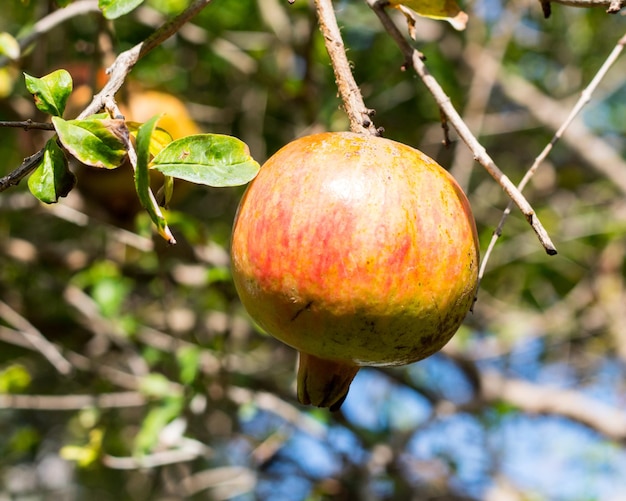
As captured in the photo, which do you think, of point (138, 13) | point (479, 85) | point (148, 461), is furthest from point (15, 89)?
point (479, 85)

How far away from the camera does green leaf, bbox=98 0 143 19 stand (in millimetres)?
1060

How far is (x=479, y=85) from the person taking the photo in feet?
9.70

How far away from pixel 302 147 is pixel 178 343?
5.23 ft

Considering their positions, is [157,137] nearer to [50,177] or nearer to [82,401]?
[50,177]

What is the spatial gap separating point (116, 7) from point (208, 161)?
28 cm

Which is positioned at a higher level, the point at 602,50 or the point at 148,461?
the point at 602,50

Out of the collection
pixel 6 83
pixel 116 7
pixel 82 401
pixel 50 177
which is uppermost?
pixel 116 7

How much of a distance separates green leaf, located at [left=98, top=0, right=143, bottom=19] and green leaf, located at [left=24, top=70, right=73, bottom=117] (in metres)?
0.13

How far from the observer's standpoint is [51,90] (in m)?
0.98

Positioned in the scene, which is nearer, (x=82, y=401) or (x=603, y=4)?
(x=603, y=4)

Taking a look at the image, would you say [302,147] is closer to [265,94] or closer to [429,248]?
[429,248]

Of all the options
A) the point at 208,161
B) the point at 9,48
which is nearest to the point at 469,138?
the point at 208,161

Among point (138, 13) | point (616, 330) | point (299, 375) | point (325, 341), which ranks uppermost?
point (325, 341)

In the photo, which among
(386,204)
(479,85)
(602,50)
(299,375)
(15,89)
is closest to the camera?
(386,204)
